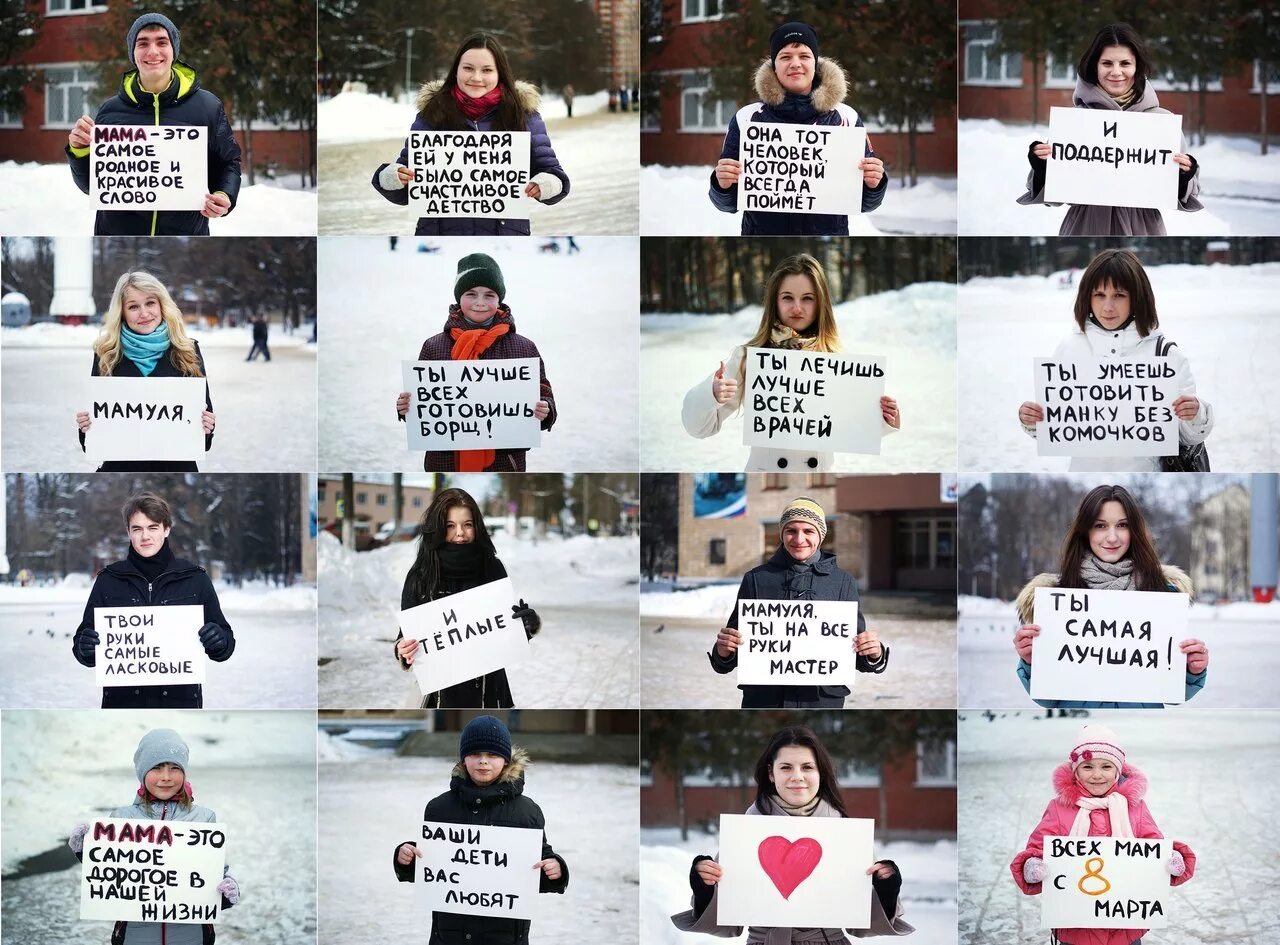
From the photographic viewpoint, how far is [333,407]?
588cm

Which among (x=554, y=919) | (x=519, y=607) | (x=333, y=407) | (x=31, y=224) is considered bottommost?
(x=554, y=919)

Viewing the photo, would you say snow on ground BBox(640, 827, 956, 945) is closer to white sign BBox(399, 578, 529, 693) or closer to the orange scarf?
white sign BBox(399, 578, 529, 693)

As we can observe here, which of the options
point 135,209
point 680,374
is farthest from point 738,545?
point 135,209

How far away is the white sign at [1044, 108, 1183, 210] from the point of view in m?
5.86

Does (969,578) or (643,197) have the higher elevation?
(643,197)

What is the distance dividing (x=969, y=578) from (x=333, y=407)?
1910 mm

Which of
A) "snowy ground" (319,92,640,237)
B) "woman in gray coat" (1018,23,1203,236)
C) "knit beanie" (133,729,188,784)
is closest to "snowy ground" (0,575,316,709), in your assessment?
"knit beanie" (133,729,188,784)

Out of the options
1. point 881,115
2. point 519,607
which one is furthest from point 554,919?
point 881,115

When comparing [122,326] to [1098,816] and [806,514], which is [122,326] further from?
[1098,816]

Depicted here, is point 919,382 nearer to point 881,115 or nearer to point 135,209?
point 881,115

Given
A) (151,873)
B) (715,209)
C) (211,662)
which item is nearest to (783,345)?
(715,209)

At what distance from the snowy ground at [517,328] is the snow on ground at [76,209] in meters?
0.23

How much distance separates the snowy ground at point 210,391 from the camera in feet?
19.2

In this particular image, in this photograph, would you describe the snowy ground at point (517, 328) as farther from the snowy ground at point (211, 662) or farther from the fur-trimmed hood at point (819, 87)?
the fur-trimmed hood at point (819, 87)
